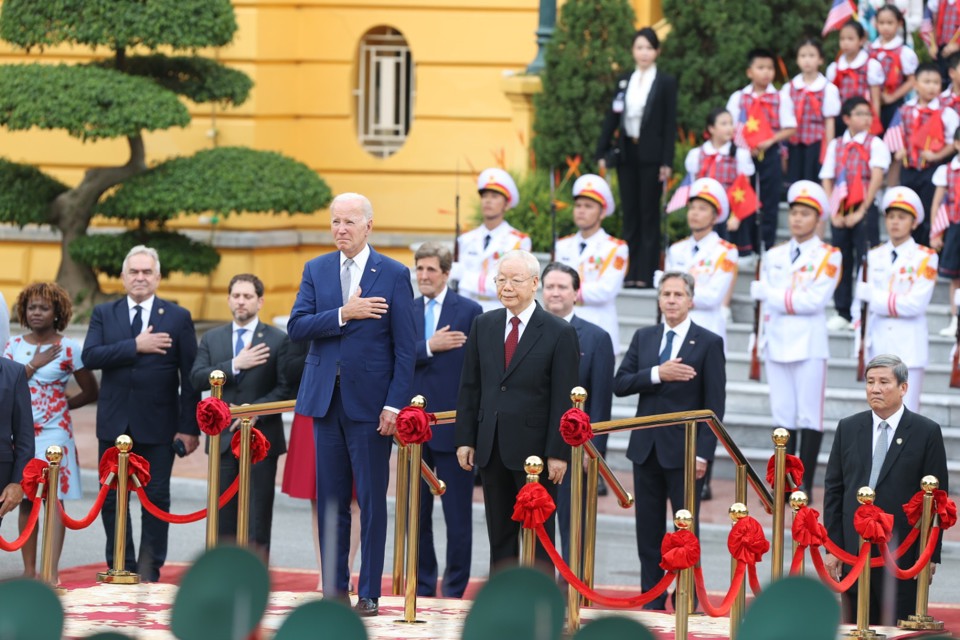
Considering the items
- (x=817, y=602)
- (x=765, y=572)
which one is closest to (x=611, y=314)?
(x=765, y=572)

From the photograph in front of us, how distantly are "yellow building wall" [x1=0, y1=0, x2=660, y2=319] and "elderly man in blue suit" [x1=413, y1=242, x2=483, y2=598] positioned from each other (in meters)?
7.36

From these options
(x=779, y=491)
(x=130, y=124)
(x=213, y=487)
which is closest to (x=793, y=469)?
(x=779, y=491)

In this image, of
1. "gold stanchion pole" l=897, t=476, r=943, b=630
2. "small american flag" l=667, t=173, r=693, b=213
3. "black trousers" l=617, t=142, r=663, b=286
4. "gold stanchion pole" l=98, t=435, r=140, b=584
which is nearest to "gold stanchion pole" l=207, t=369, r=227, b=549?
"gold stanchion pole" l=98, t=435, r=140, b=584

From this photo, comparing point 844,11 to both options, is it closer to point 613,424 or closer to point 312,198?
point 312,198

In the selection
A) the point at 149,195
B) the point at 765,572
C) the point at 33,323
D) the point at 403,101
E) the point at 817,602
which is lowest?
the point at 765,572

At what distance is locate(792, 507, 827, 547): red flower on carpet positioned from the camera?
7.64m

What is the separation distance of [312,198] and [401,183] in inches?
85.2

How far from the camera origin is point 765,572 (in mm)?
10648

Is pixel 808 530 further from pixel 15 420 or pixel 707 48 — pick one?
pixel 707 48

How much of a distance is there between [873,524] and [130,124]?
30.0ft

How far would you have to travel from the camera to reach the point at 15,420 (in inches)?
337

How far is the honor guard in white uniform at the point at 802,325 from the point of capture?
12.0 metres

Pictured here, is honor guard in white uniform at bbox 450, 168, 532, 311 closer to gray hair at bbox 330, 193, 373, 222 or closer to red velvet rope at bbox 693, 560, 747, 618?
gray hair at bbox 330, 193, 373, 222

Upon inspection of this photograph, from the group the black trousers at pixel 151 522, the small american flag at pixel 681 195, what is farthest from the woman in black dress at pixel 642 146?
the black trousers at pixel 151 522
